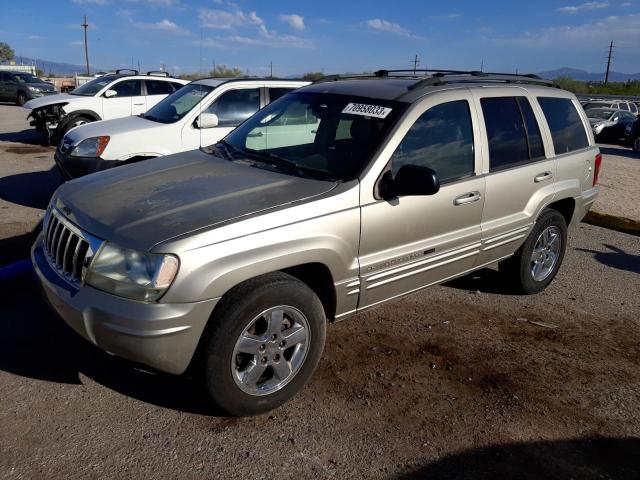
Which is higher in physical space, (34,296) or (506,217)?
(506,217)

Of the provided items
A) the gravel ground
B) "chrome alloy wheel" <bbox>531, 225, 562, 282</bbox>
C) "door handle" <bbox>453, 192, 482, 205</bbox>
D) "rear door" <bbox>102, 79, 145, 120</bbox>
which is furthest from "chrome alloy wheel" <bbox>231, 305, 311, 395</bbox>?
"rear door" <bbox>102, 79, 145, 120</bbox>

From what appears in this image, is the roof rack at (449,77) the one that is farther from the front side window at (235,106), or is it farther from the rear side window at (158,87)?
the rear side window at (158,87)

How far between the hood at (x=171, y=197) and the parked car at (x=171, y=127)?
3073 mm

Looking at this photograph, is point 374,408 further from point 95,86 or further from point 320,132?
point 95,86

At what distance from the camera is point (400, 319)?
4453 mm

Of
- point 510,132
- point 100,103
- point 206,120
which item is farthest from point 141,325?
point 100,103

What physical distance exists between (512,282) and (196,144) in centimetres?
432

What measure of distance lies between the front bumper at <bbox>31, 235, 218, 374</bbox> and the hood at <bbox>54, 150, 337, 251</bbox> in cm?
31

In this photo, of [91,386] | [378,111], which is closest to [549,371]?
[378,111]

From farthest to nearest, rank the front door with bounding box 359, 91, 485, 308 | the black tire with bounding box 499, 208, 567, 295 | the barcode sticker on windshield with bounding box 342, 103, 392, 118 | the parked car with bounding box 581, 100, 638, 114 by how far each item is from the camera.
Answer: the parked car with bounding box 581, 100, 638, 114 < the black tire with bounding box 499, 208, 567, 295 < the barcode sticker on windshield with bounding box 342, 103, 392, 118 < the front door with bounding box 359, 91, 485, 308

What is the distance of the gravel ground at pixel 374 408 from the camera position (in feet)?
9.09

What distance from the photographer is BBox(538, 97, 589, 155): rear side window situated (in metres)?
4.81

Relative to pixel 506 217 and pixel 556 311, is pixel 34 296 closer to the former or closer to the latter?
pixel 506 217

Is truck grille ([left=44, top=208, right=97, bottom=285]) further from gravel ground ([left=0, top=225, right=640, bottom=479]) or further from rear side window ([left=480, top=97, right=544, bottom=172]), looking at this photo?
rear side window ([left=480, top=97, right=544, bottom=172])
